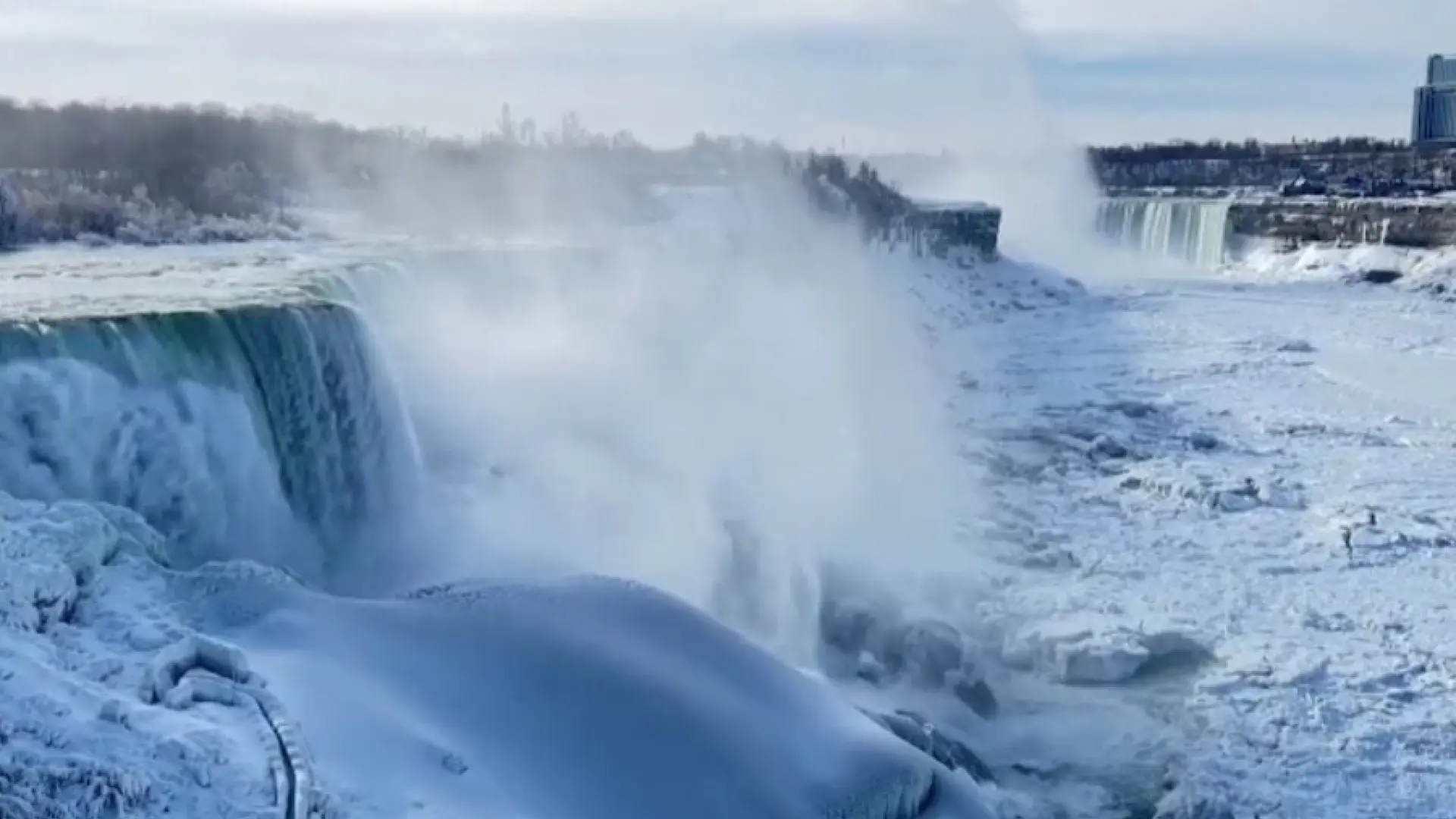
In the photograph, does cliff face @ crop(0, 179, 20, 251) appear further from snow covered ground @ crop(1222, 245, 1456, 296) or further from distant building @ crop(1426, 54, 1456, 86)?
distant building @ crop(1426, 54, 1456, 86)

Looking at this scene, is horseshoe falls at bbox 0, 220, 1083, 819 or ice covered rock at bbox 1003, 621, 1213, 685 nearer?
horseshoe falls at bbox 0, 220, 1083, 819

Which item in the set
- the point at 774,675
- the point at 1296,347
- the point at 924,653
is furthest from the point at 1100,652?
the point at 1296,347

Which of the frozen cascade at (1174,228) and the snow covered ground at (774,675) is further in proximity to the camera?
the frozen cascade at (1174,228)

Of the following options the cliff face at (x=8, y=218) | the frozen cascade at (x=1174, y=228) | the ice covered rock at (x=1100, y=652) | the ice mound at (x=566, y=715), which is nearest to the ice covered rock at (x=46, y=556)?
the ice mound at (x=566, y=715)

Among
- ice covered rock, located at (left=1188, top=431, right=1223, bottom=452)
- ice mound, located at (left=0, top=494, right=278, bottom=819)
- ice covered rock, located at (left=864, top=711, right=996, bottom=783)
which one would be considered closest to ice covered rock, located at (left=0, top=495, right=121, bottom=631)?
ice mound, located at (left=0, top=494, right=278, bottom=819)

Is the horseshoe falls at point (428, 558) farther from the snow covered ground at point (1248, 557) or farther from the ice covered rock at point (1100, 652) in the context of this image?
the snow covered ground at point (1248, 557)

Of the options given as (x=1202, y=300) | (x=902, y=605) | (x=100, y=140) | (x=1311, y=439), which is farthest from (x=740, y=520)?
(x=1202, y=300)

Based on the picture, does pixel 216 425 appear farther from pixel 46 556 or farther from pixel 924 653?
pixel 924 653
